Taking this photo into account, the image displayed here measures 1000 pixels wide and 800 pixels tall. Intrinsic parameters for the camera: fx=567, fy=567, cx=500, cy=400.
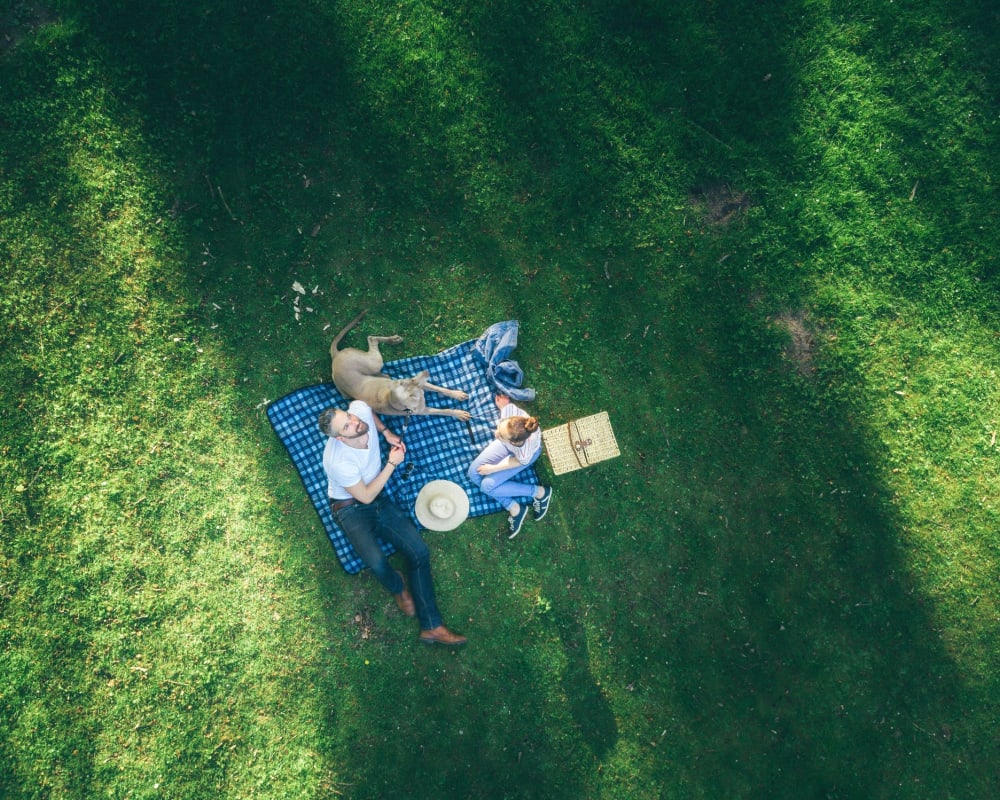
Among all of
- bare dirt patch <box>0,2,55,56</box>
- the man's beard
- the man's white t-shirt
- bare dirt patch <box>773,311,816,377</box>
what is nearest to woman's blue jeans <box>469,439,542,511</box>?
the man's white t-shirt

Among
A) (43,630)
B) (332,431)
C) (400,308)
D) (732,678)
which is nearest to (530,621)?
(732,678)

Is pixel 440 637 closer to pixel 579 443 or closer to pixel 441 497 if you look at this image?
pixel 441 497

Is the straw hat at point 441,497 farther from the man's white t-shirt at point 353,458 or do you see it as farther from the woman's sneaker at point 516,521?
the man's white t-shirt at point 353,458

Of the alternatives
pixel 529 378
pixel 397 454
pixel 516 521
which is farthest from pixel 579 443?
pixel 397 454

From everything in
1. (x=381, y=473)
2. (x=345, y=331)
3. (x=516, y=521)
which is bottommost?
(x=516, y=521)

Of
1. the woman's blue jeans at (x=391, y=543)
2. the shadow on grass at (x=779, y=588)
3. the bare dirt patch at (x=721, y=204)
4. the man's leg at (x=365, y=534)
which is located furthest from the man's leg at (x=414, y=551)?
the bare dirt patch at (x=721, y=204)

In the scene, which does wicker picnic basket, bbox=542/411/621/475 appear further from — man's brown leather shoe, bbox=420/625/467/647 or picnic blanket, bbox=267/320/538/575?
man's brown leather shoe, bbox=420/625/467/647
